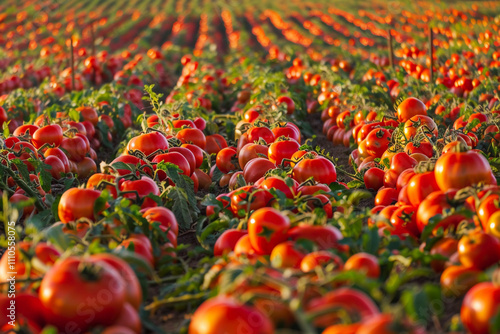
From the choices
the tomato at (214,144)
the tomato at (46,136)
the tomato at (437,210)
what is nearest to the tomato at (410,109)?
the tomato at (214,144)

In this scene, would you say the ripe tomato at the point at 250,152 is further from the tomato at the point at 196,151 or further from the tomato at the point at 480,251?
the tomato at the point at 480,251

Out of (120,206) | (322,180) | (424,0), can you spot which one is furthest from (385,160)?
(424,0)

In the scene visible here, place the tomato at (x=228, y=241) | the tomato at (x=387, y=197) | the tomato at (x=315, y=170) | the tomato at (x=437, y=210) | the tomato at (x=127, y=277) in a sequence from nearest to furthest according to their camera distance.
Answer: the tomato at (x=127, y=277), the tomato at (x=437, y=210), the tomato at (x=228, y=241), the tomato at (x=387, y=197), the tomato at (x=315, y=170)

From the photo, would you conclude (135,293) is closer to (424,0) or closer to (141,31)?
(141,31)

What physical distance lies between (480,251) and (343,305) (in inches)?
35.3

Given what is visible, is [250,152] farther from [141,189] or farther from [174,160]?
[141,189]

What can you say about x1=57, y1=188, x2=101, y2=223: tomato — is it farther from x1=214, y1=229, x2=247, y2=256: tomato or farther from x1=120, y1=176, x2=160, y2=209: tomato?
x1=214, y1=229, x2=247, y2=256: tomato

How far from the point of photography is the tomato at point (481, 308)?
1.82 metres

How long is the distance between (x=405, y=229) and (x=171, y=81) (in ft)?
31.8

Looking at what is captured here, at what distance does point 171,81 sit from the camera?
479 inches

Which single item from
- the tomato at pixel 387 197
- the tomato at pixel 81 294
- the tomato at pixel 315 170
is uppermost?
the tomato at pixel 81 294

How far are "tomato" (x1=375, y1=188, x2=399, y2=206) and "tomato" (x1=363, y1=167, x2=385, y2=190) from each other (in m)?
0.49

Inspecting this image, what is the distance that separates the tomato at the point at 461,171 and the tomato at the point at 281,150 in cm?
150

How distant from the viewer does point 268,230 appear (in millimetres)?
2572
